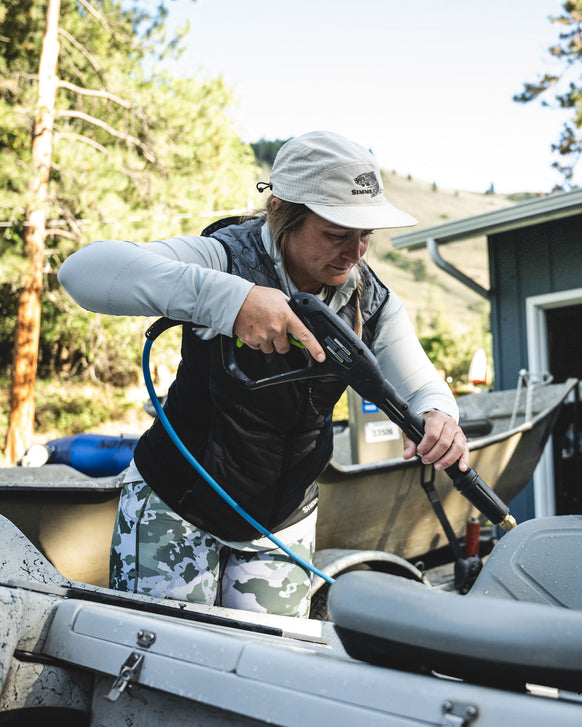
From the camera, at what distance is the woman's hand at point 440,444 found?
1.80 meters

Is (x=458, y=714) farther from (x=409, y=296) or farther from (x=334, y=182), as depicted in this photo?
(x=409, y=296)

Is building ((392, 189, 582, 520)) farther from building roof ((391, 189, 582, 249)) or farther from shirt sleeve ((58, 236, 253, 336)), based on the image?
shirt sleeve ((58, 236, 253, 336))

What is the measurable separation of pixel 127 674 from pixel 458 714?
570 mm

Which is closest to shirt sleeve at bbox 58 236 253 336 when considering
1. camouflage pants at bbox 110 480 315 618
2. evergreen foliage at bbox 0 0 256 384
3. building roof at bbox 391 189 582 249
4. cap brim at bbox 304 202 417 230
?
cap brim at bbox 304 202 417 230

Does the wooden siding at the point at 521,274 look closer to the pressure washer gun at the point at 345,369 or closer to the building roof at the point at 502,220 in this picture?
the building roof at the point at 502,220

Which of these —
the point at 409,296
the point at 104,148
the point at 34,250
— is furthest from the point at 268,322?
the point at 409,296

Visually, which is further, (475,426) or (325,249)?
(475,426)

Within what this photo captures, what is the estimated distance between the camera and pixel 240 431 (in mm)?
1851

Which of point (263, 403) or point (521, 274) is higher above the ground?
point (521, 274)

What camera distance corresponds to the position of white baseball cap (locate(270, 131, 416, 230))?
5.75 feet

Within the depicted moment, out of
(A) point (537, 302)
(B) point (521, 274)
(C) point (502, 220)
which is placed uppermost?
(C) point (502, 220)

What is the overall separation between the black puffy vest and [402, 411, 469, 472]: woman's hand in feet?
0.80

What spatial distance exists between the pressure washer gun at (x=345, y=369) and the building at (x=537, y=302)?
519 centimetres

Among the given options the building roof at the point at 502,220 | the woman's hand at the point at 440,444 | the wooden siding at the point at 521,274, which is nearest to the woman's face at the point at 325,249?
the woman's hand at the point at 440,444
